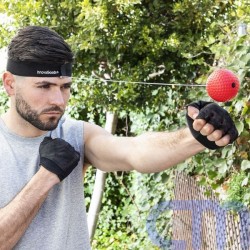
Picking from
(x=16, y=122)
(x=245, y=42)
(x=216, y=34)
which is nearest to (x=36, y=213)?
(x=16, y=122)

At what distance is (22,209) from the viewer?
227cm

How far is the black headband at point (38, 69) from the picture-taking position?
249 cm

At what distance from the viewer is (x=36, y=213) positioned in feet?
7.68

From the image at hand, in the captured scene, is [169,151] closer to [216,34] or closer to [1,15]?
[216,34]

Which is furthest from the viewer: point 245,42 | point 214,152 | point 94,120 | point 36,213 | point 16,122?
point 94,120

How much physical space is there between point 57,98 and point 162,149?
0.47 meters

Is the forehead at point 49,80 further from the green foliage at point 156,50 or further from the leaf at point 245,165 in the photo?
the leaf at point 245,165

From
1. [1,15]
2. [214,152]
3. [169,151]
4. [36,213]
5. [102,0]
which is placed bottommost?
[214,152]

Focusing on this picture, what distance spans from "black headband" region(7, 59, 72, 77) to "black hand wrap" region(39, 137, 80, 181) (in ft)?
0.86

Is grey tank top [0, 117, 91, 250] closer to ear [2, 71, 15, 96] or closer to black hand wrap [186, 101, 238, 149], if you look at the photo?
ear [2, 71, 15, 96]

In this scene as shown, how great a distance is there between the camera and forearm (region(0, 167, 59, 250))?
7.43 feet

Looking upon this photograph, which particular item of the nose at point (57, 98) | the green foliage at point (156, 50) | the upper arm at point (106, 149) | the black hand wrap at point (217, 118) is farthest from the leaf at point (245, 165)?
the black hand wrap at point (217, 118)

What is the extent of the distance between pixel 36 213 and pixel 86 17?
230 cm

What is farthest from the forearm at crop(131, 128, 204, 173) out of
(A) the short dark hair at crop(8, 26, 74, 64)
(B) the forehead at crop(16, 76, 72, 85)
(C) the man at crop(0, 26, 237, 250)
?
(A) the short dark hair at crop(8, 26, 74, 64)
